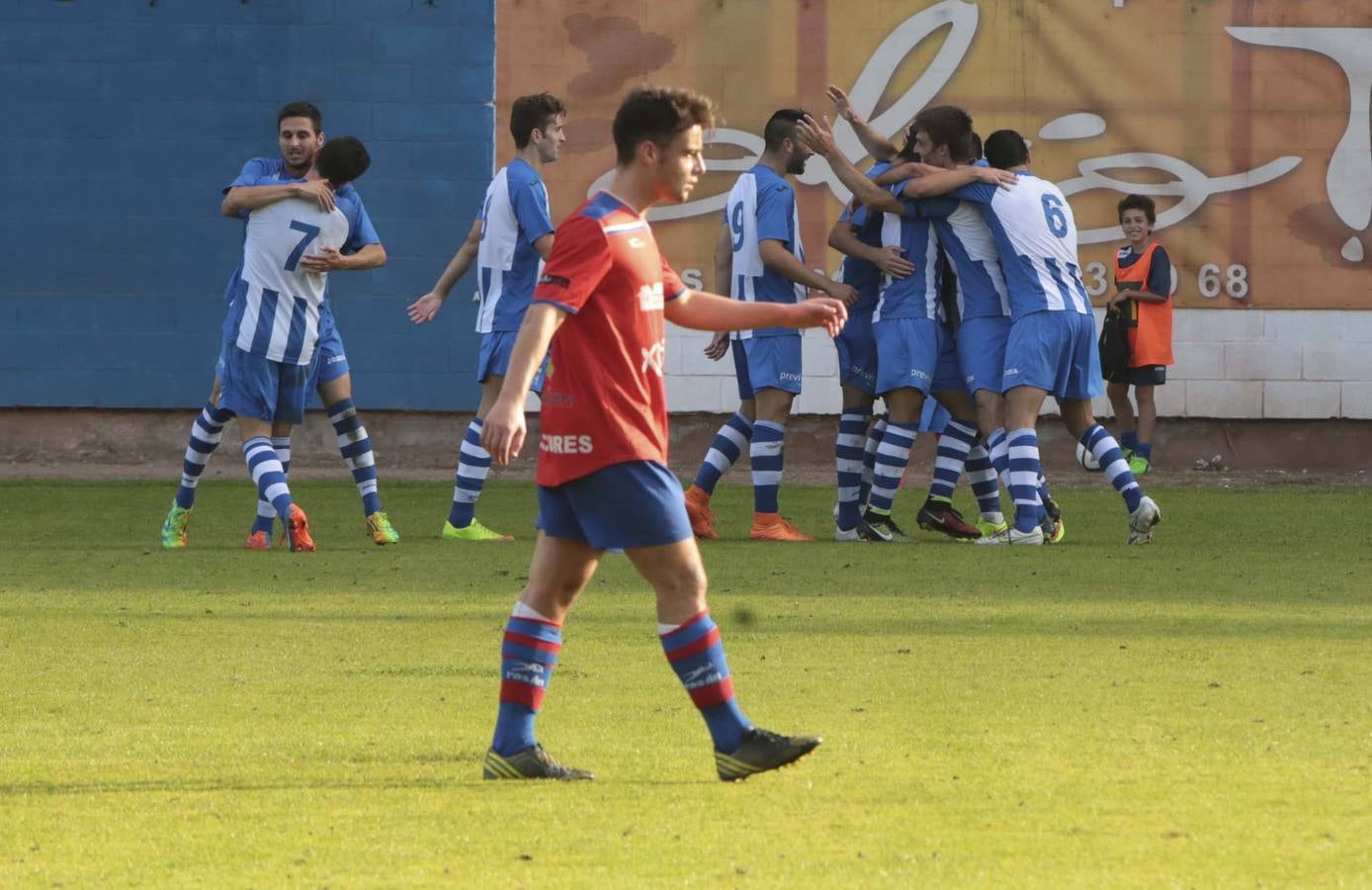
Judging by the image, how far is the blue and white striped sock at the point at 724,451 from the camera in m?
10.5

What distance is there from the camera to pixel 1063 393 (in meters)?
9.97

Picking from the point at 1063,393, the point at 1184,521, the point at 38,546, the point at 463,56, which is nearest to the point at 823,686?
the point at 1063,393

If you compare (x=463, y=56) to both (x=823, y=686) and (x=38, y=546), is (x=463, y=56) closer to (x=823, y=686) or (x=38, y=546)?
(x=38, y=546)

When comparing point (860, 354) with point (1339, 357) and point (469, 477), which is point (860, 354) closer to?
point (469, 477)

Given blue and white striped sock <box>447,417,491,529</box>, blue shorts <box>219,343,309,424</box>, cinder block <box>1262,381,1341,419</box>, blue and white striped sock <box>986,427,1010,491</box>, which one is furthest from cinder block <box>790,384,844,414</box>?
blue shorts <box>219,343,309,424</box>

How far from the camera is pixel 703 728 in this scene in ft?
16.8

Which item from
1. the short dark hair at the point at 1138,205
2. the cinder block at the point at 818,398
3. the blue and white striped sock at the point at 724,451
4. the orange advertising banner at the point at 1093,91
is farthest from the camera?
the cinder block at the point at 818,398

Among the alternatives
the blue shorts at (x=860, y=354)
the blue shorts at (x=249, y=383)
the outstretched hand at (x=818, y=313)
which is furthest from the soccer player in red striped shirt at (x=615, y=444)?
the blue shorts at (x=860, y=354)

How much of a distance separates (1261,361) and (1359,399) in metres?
0.79

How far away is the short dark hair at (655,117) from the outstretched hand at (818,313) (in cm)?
48

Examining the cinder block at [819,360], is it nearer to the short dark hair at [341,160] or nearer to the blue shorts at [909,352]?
the blue shorts at [909,352]

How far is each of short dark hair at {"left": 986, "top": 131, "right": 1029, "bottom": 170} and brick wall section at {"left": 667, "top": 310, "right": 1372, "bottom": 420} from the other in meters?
5.51

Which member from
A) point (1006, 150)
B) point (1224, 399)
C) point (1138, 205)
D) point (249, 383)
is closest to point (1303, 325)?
point (1224, 399)

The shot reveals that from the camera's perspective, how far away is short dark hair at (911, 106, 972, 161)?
9.96 m
